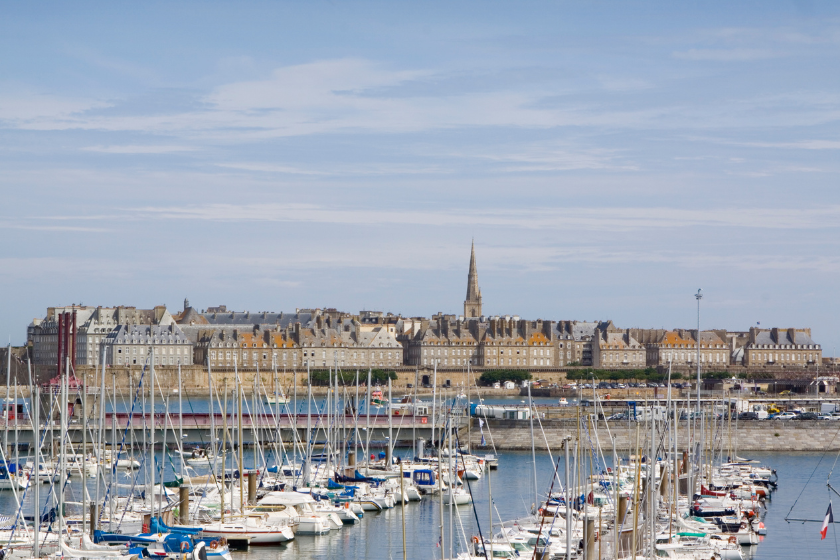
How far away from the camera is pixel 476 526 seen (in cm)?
3022

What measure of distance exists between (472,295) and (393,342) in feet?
105

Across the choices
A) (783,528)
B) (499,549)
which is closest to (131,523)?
(499,549)

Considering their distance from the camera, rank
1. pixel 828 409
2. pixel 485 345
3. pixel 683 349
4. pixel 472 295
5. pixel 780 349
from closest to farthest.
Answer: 1. pixel 828 409
2. pixel 485 345
3. pixel 683 349
4. pixel 780 349
5. pixel 472 295

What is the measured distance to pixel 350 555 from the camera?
1075 inches

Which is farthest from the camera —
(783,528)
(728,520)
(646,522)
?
(783,528)

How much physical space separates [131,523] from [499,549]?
7.49m

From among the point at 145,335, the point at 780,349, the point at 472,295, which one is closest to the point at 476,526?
the point at 145,335

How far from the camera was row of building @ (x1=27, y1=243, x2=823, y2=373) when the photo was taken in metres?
106

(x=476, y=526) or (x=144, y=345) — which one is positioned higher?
(x=144, y=345)

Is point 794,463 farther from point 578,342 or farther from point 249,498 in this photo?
point 578,342

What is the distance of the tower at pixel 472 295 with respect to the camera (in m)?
145

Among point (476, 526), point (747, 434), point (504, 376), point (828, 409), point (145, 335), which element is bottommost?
point (476, 526)

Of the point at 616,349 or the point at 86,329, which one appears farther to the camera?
the point at 616,349

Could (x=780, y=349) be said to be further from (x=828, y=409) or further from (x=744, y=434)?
(x=744, y=434)
